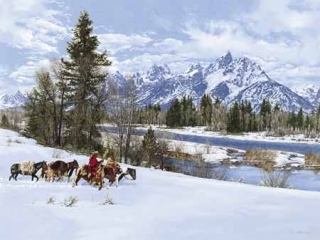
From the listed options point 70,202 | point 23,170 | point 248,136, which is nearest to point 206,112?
point 248,136

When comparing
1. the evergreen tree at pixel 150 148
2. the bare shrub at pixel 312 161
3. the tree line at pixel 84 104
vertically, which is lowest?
the bare shrub at pixel 312 161

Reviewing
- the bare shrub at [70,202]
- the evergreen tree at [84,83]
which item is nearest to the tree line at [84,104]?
the evergreen tree at [84,83]

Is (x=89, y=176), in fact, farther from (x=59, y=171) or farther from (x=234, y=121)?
(x=234, y=121)

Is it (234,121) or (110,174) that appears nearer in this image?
(110,174)

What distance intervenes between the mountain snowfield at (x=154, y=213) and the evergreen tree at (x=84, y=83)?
22.0m

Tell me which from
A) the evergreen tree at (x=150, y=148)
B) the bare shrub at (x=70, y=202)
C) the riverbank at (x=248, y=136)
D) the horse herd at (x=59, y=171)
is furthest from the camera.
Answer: the riverbank at (x=248, y=136)

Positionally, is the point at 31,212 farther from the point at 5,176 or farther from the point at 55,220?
the point at 5,176

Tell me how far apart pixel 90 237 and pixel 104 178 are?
5.86 meters

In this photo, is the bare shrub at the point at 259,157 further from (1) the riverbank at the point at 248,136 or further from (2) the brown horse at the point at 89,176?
(1) the riverbank at the point at 248,136

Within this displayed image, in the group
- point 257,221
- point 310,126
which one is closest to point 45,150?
point 257,221

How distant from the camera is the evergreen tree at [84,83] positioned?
1352 inches

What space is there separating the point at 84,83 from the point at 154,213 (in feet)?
91.3

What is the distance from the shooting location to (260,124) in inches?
5768

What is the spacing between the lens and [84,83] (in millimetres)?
35062
